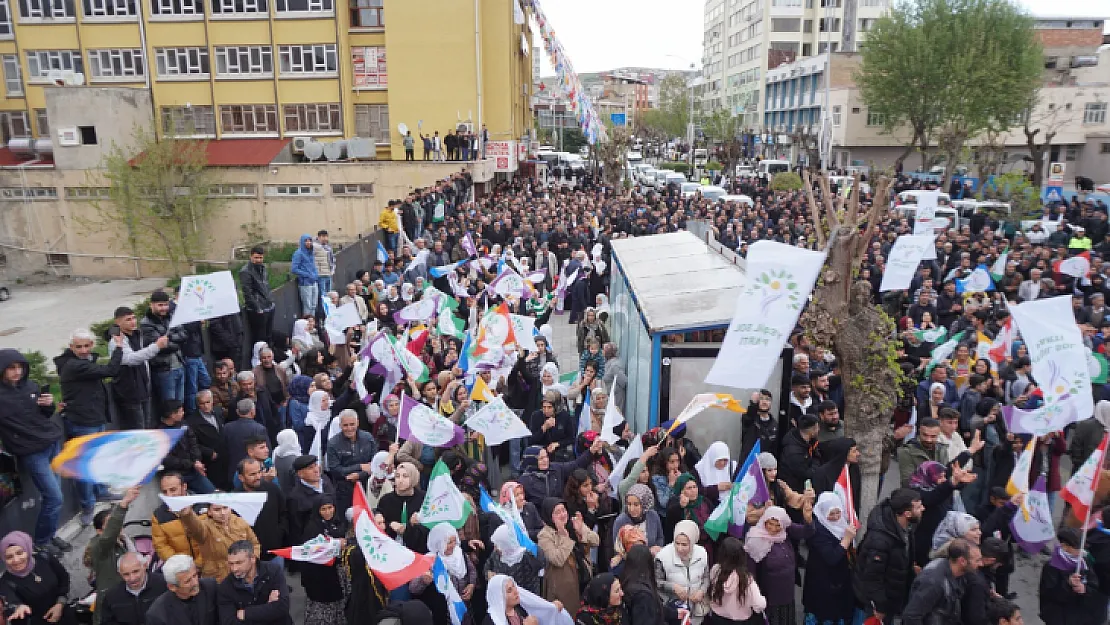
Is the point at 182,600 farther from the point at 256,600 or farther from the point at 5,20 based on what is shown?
the point at 5,20

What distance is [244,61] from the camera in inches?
1395

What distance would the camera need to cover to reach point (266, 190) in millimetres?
29156

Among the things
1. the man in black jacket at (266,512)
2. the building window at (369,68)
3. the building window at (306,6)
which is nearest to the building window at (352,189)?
the building window at (369,68)

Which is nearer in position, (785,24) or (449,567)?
(449,567)

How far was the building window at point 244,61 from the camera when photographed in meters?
35.2

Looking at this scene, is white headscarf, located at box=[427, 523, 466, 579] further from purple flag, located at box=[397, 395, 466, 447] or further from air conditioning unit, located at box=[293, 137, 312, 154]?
air conditioning unit, located at box=[293, 137, 312, 154]

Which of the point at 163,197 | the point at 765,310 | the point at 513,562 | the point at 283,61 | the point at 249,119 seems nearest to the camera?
the point at 513,562

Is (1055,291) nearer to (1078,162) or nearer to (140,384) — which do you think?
(140,384)

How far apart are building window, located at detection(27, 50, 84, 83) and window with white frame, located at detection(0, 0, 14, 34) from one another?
1.53 m

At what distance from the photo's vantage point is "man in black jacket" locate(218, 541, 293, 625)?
5.06 metres

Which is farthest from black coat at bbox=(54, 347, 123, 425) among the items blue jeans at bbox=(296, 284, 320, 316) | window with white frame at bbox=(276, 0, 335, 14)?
window with white frame at bbox=(276, 0, 335, 14)

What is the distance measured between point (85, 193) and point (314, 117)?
10.2 meters

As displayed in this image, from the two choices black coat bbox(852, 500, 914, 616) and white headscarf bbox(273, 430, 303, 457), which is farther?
white headscarf bbox(273, 430, 303, 457)

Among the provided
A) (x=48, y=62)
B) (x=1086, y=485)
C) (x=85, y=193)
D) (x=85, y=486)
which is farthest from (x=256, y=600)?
(x=48, y=62)
